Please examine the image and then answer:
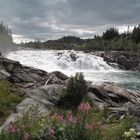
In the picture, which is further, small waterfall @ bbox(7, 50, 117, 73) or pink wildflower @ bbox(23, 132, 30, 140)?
small waterfall @ bbox(7, 50, 117, 73)

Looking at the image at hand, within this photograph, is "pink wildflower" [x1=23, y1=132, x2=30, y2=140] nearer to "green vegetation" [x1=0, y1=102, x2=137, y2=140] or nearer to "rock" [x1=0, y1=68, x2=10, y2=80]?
"green vegetation" [x1=0, y1=102, x2=137, y2=140]

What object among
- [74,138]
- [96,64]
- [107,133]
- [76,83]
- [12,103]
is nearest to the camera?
[74,138]

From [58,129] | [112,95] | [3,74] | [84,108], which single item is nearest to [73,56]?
[112,95]

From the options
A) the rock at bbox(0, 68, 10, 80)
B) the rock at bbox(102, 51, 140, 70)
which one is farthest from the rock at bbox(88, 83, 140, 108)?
the rock at bbox(102, 51, 140, 70)

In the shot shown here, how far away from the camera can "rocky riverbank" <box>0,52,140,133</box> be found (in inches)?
557

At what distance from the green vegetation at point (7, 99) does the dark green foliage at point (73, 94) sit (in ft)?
5.50

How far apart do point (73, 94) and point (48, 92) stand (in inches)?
46.6

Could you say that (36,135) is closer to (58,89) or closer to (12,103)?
(12,103)

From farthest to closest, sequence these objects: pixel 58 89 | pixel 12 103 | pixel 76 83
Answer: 1. pixel 58 89
2. pixel 76 83
3. pixel 12 103

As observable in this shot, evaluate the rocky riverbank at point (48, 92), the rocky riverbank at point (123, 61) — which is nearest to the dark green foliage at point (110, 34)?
the rocky riverbank at point (123, 61)

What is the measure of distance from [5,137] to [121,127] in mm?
3136

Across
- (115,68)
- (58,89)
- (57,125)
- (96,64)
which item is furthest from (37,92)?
(115,68)

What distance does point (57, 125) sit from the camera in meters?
7.48

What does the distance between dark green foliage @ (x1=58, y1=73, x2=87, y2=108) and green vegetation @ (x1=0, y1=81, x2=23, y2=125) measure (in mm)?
1676
